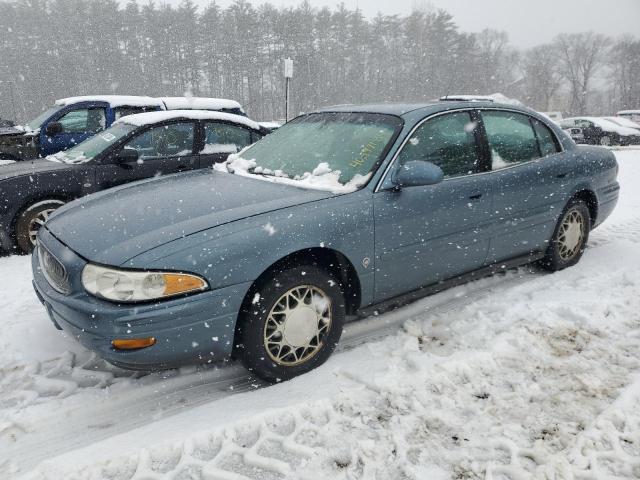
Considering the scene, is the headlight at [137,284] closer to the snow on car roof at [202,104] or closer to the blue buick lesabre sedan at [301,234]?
the blue buick lesabre sedan at [301,234]

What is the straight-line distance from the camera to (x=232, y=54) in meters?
55.1

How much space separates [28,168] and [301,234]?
4169mm

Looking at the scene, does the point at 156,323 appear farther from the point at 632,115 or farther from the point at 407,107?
the point at 632,115

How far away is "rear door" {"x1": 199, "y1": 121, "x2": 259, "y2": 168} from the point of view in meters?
5.95

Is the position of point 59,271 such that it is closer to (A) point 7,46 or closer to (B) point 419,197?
(B) point 419,197

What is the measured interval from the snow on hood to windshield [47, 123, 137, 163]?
8.99ft

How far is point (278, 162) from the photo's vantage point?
3.43 metres

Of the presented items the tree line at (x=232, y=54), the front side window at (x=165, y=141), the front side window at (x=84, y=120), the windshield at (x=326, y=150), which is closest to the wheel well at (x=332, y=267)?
the windshield at (x=326, y=150)

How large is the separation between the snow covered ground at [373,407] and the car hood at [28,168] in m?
2.10

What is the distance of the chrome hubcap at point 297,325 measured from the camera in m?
2.65

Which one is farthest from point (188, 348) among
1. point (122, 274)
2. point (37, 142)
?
point (37, 142)

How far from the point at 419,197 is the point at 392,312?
0.99m

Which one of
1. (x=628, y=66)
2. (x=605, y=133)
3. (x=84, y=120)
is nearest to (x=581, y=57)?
(x=628, y=66)

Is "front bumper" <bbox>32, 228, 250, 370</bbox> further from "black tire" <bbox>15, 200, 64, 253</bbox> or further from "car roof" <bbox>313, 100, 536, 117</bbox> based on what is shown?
"black tire" <bbox>15, 200, 64, 253</bbox>
